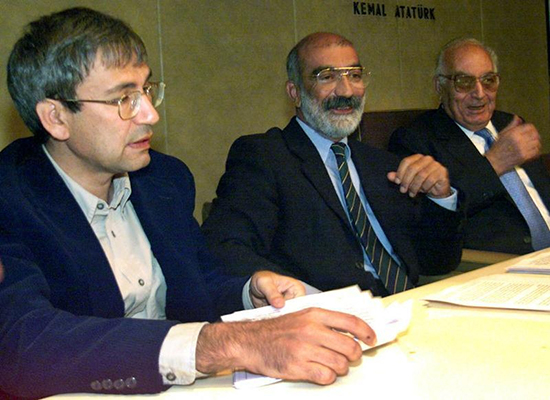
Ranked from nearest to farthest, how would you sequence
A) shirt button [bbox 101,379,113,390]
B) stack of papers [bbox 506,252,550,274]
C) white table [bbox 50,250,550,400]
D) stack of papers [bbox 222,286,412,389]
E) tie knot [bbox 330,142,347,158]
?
white table [bbox 50,250,550,400]
shirt button [bbox 101,379,113,390]
stack of papers [bbox 222,286,412,389]
stack of papers [bbox 506,252,550,274]
tie knot [bbox 330,142,347,158]

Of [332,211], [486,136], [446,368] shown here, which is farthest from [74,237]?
[486,136]

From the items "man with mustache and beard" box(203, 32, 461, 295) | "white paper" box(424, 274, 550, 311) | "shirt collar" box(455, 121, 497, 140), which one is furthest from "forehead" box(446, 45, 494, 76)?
"white paper" box(424, 274, 550, 311)

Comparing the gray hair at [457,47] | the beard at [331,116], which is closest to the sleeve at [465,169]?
the beard at [331,116]

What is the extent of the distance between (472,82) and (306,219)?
1537 mm

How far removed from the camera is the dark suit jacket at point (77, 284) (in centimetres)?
126

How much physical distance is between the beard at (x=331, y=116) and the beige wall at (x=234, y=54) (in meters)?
1.41

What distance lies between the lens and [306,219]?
2.57m

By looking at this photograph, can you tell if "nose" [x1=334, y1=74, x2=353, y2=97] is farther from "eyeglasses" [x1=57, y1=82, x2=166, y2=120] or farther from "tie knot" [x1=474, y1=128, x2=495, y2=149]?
"eyeglasses" [x1=57, y1=82, x2=166, y2=120]

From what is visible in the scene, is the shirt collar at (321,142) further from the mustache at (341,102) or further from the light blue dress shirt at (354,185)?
the mustache at (341,102)

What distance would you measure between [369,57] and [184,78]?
1823mm

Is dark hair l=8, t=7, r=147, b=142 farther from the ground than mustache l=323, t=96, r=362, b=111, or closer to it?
farther from the ground

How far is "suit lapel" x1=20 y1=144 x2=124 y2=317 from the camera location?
1.62 meters

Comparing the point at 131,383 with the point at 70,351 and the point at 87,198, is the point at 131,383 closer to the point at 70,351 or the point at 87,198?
the point at 70,351

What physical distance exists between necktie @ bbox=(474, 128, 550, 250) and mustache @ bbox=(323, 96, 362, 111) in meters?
0.88
